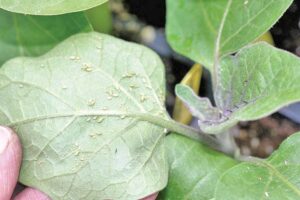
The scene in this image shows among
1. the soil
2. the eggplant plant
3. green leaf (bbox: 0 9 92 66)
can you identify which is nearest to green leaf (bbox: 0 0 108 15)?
the eggplant plant

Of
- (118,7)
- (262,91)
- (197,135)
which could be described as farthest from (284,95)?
(118,7)

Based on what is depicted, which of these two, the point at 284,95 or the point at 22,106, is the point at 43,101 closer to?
the point at 22,106

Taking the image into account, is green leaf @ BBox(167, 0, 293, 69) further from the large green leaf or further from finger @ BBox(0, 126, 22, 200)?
finger @ BBox(0, 126, 22, 200)

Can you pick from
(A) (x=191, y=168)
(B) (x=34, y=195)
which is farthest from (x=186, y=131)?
(B) (x=34, y=195)

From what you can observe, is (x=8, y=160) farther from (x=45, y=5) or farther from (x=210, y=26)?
(x=210, y=26)

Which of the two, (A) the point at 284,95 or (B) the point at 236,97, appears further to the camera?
(B) the point at 236,97
